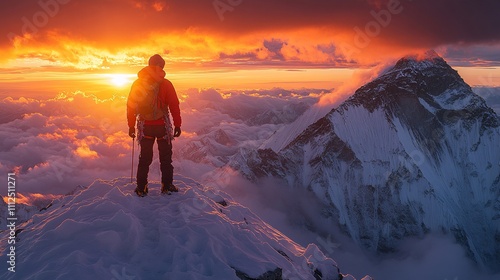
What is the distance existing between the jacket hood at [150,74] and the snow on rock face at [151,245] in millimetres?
4026

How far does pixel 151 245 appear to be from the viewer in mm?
9094

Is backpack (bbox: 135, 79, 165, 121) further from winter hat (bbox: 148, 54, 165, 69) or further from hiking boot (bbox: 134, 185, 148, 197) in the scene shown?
Result: hiking boot (bbox: 134, 185, 148, 197)

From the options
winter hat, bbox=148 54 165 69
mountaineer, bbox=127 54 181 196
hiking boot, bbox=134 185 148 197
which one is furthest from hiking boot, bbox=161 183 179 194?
winter hat, bbox=148 54 165 69

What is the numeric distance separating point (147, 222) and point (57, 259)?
2616 millimetres

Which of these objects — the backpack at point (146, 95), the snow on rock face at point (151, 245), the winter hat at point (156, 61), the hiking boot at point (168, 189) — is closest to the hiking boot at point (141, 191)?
the snow on rock face at point (151, 245)

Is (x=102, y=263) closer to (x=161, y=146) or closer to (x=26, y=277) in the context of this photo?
(x=26, y=277)

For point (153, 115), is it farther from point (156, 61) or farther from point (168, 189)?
point (168, 189)

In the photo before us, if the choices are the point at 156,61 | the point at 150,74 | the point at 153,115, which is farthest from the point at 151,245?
the point at 156,61

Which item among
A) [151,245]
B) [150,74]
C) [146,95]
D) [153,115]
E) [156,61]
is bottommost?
[151,245]

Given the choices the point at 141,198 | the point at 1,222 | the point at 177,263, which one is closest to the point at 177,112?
the point at 141,198

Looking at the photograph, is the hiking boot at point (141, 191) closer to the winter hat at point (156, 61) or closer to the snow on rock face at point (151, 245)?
the snow on rock face at point (151, 245)

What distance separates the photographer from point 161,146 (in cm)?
1275

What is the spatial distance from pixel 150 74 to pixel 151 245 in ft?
19.0

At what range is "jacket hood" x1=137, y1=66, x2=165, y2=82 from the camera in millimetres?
11922
